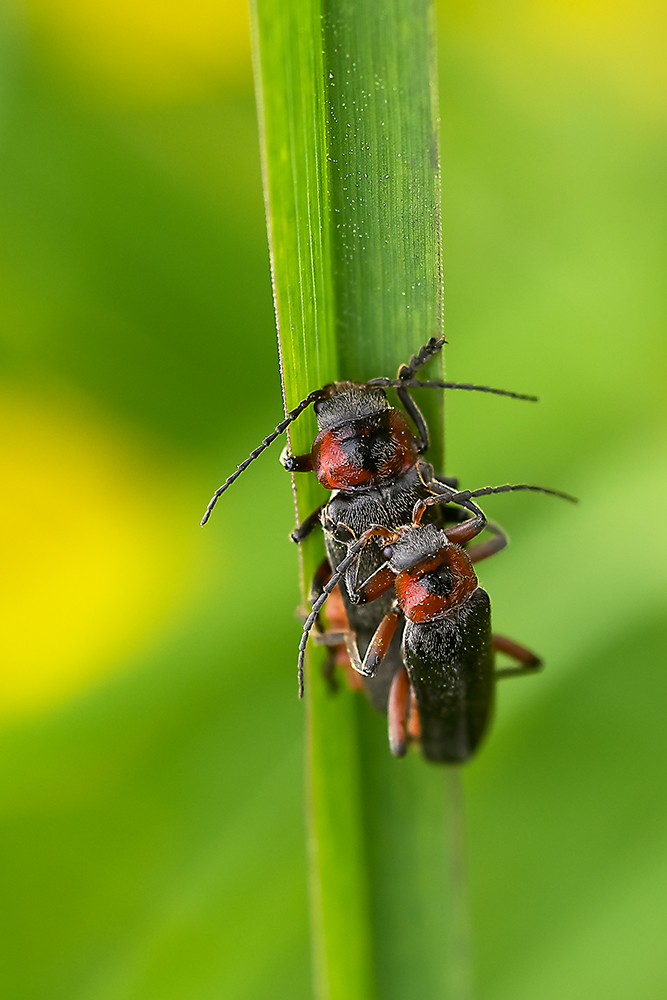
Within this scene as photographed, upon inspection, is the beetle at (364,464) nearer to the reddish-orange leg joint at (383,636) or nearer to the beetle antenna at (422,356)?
the beetle antenna at (422,356)

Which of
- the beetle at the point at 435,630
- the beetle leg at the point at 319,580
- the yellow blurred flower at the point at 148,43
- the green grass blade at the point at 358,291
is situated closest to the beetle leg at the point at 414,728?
the beetle at the point at 435,630

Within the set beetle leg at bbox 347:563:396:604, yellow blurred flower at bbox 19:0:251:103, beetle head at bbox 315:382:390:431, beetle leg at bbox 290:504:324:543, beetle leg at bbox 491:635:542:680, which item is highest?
yellow blurred flower at bbox 19:0:251:103

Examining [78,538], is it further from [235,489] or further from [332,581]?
[332,581]

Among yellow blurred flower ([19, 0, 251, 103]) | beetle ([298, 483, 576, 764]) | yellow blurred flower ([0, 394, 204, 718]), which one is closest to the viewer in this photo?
beetle ([298, 483, 576, 764])

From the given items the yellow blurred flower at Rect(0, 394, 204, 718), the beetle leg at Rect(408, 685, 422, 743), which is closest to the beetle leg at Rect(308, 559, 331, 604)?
Result: the beetle leg at Rect(408, 685, 422, 743)

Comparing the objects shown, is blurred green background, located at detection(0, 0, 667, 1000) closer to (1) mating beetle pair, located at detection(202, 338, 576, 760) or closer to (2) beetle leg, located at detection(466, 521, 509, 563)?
(2) beetle leg, located at detection(466, 521, 509, 563)

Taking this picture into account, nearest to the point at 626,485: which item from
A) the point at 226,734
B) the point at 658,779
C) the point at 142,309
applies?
the point at 658,779

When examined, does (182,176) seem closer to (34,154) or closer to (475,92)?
(34,154)
